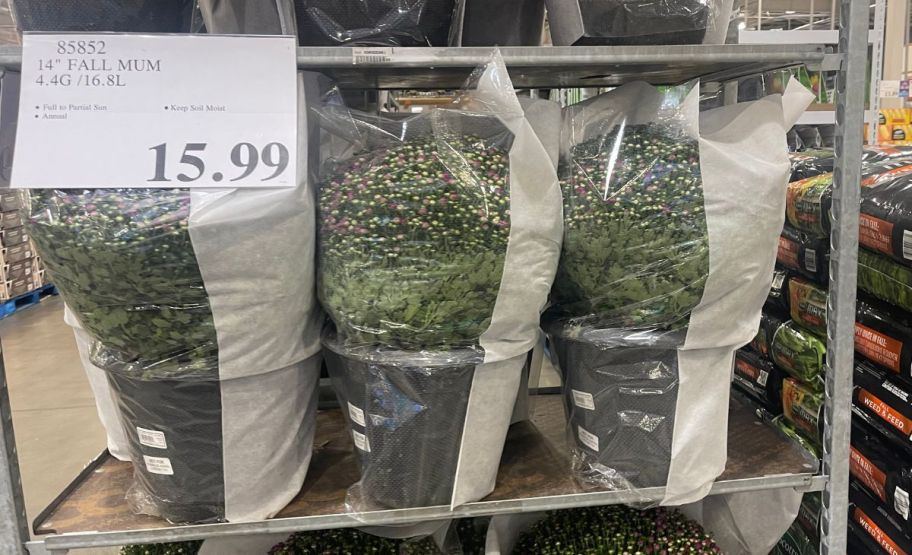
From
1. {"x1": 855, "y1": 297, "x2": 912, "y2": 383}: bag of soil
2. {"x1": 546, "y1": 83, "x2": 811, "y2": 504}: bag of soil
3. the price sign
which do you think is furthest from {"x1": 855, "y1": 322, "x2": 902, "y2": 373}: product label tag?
the price sign

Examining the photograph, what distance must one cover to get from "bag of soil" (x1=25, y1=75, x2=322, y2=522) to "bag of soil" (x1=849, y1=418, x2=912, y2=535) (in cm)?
112

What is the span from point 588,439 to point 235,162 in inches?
27.6

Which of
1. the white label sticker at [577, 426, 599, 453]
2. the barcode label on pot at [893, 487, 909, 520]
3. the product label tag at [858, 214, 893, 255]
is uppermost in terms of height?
the product label tag at [858, 214, 893, 255]

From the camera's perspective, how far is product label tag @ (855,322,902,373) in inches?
49.8

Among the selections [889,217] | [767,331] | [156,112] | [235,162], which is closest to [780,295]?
[767,331]

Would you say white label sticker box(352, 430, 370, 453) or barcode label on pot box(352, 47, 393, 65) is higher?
barcode label on pot box(352, 47, 393, 65)

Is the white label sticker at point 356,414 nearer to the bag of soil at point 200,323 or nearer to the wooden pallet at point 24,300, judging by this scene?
the bag of soil at point 200,323

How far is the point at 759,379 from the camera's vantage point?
1.57 m

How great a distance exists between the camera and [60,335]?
454 cm

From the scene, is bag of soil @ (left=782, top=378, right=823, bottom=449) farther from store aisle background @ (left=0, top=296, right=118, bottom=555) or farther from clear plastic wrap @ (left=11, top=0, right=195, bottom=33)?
store aisle background @ (left=0, top=296, right=118, bottom=555)

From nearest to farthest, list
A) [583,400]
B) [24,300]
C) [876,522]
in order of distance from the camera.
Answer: [583,400]
[876,522]
[24,300]

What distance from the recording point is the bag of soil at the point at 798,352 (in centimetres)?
134

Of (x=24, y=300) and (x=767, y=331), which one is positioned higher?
(x=767, y=331)

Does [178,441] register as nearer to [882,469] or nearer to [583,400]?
[583,400]
